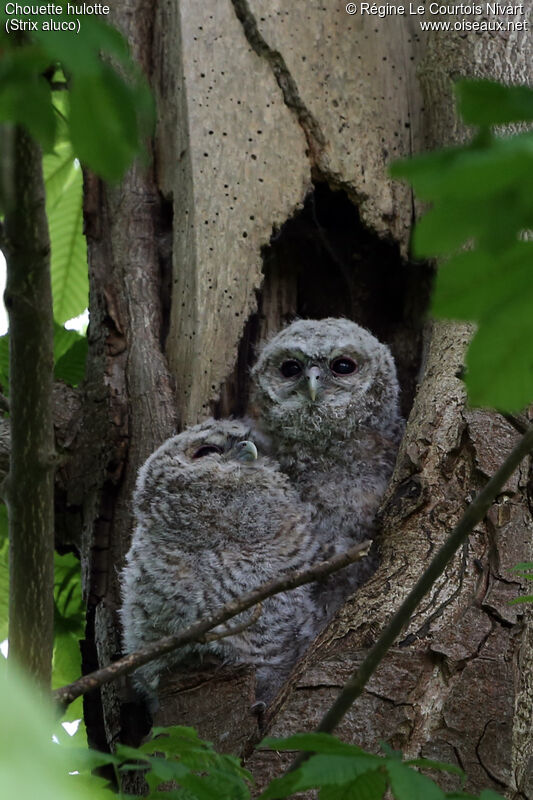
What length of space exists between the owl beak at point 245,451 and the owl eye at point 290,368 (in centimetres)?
46

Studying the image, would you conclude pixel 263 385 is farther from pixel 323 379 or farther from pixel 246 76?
pixel 246 76

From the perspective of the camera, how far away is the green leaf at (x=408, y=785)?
3.62ft

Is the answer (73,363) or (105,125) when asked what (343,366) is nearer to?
(73,363)

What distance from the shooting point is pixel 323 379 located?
3.61 meters

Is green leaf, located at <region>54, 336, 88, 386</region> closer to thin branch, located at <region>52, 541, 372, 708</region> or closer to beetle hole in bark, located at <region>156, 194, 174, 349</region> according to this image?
beetle hole in bark, located at <region>156, 194, 174, 349</region>

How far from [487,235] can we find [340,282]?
3224mm

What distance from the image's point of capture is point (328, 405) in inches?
139

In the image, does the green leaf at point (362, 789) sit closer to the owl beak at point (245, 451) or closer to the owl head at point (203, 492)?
the owl head at point (203, 492)

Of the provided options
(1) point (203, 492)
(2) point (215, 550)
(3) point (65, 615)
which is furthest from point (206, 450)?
(3) point (65, 615)

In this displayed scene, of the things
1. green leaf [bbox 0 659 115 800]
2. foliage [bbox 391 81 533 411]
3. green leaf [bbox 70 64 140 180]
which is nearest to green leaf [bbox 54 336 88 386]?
green leaf [bbox 70 64 140 180]

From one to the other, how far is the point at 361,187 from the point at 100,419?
132 cm

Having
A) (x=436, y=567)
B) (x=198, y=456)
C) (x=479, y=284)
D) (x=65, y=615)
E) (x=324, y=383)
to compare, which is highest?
(x=324, y=383)

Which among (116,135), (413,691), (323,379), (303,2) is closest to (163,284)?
(323,379)

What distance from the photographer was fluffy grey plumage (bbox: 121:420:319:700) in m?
2.87
